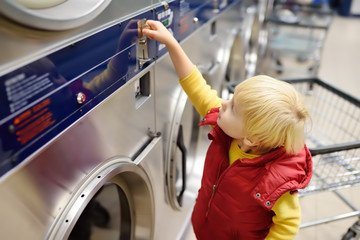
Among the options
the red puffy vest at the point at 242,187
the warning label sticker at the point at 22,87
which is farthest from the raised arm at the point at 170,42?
the warning label sticker at the point at 22,87

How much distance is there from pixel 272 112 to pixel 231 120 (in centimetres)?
13

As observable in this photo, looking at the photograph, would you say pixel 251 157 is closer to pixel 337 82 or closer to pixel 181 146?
pixel 181 146

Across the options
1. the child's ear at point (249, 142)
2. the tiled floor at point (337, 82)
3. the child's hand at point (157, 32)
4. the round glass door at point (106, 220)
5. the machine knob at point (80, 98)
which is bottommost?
the tiled floor at point (337, 82)

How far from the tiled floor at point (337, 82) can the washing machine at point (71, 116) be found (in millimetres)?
1143

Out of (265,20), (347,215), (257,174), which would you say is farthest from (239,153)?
(265,20)

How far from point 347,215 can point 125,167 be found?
1492 millimetres

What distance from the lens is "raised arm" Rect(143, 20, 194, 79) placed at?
3.33ft

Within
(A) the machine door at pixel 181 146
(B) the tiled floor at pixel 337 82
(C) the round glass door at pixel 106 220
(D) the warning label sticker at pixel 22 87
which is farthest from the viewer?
(B) the tiled floor at pixel 337 82

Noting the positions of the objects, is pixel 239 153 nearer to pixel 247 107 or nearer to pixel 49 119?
pixel 247 107

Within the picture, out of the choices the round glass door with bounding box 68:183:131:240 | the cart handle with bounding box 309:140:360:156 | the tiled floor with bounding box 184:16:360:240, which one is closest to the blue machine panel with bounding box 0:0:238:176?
the round glass door with bounding box 68:183:131:240

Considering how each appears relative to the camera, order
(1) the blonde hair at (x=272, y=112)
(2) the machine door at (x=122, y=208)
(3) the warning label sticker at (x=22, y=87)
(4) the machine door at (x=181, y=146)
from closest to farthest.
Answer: (3) the warning label sticker at (x=22, y=87)
(1) the blonde hair at (x=272, y=112)
(2) the machine door at (x=122, y=208)
(4) the machine door at (x=181, y=146)

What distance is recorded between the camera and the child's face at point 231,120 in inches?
38.0

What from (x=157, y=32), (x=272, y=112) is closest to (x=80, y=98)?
(x=157, y=32)

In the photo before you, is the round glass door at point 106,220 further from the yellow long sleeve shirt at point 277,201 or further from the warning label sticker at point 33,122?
the warning label sticker at point 33,122
